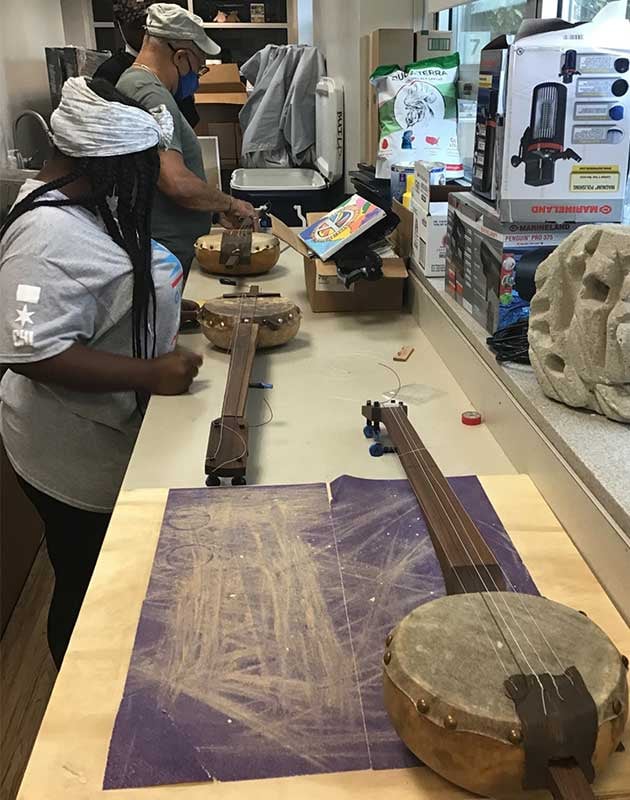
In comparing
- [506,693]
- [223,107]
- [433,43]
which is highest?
[433,43]

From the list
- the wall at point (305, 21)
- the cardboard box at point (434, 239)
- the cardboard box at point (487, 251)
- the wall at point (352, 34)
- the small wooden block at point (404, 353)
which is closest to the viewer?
the cardboard box at point (487, 251)

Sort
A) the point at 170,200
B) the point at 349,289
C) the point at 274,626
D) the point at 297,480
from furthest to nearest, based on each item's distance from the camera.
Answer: the point at 170,200
the point at 349,289
the point at 297,480
the point at 274,626

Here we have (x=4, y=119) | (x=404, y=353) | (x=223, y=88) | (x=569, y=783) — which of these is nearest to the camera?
(x=569, y=783)

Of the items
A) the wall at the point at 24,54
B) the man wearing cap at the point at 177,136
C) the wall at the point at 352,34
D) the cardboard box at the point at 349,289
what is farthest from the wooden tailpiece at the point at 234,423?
the wall at the point at 24,54

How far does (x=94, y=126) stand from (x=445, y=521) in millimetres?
803

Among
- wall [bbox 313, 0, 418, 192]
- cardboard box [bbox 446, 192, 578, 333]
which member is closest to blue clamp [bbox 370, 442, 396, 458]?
cardboard box [bbox 446, 192, 578, 333]

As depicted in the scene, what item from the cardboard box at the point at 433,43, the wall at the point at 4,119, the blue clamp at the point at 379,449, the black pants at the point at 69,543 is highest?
the cardboard box at the point at 433,43

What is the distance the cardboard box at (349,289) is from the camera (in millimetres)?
1994

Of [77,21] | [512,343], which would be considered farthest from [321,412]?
[77,21]

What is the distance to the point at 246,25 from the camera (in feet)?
15.8

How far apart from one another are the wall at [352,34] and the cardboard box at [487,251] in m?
1.42

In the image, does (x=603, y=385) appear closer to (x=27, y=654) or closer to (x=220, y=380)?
(x=220, y=380)

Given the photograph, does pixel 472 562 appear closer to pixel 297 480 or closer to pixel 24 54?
pixel 297 480

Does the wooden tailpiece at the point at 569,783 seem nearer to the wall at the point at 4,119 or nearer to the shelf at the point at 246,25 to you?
the wall at the point at 4,119
